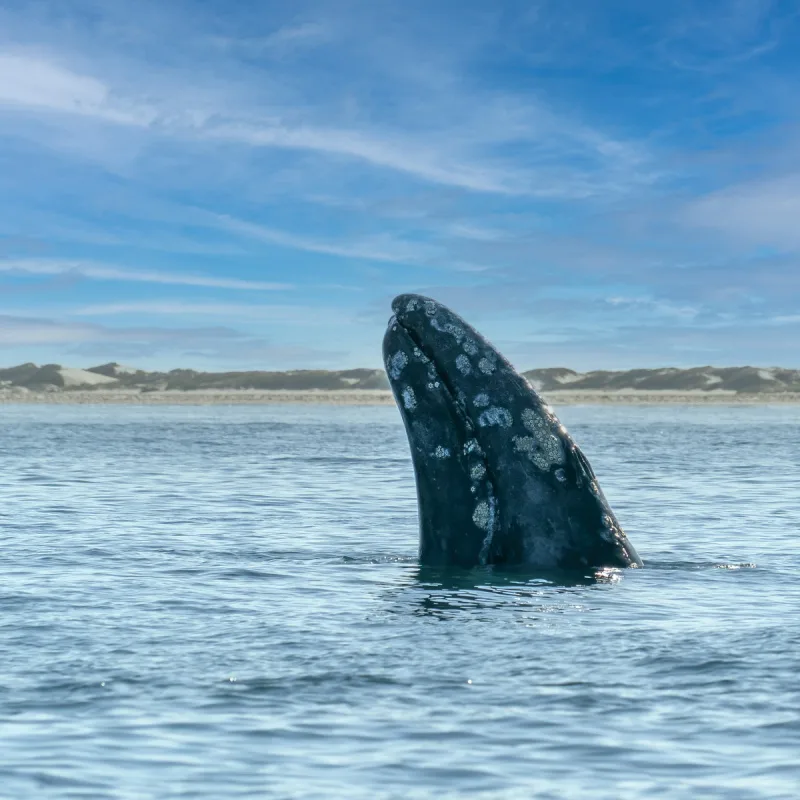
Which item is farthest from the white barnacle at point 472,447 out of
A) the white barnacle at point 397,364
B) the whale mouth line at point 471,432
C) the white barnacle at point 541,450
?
the white barnacle at point 397,364

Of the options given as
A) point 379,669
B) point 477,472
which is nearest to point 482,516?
point 477,472

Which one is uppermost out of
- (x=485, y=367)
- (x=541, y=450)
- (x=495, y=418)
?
(x=485, y=367)

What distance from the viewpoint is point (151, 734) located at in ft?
19.1

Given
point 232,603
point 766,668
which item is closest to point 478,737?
point 766,668

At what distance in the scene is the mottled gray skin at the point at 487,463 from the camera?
9258mm

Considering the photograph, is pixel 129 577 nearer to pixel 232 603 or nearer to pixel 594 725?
pixel 232 603

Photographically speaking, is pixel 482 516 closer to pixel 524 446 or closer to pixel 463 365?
pixel 524 446

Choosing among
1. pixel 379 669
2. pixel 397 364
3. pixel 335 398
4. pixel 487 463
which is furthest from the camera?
A: pixel 335 398

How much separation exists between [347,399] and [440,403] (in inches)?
5721

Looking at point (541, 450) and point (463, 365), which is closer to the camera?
point (541, 450)

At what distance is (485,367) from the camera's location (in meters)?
9.43

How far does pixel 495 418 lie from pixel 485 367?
39 centimetres

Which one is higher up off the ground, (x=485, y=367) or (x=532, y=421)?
(x=485, y=367)

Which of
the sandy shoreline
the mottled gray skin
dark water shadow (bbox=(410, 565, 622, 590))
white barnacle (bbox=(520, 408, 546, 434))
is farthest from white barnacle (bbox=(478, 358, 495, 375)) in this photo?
the sandy shoreline
